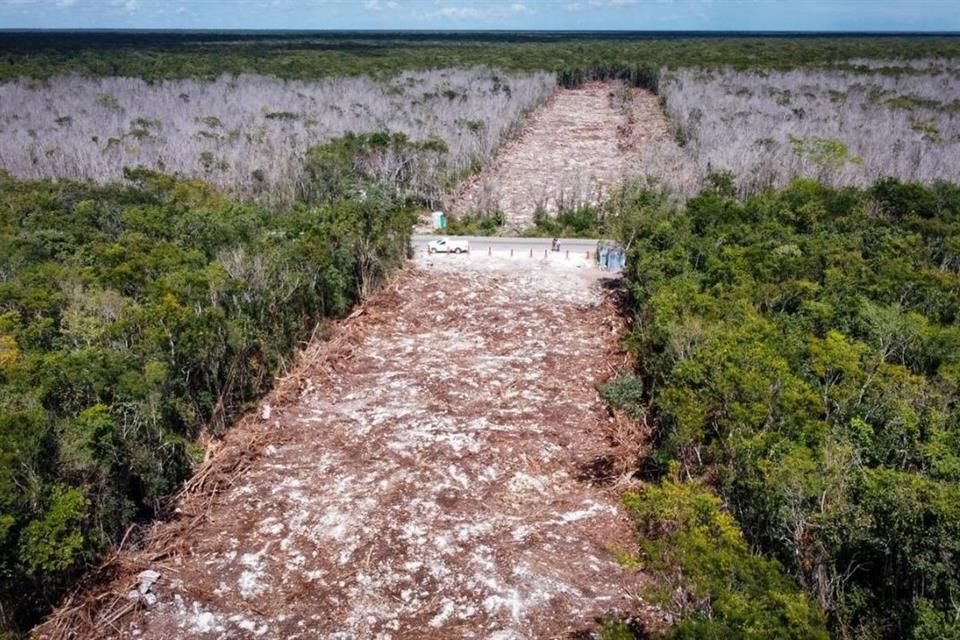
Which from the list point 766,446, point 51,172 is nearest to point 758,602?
point 766,446

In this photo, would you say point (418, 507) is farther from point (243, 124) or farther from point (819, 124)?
point (819, 124)

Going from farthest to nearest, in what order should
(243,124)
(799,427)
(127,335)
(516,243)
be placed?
(243,124)
(516,243)
(127,335)
(799,427)

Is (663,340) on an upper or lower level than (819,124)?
lower

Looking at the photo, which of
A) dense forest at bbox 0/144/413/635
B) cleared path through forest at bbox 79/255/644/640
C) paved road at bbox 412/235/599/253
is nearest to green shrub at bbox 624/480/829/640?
cleared path through forest at bbox 79/255/644/640

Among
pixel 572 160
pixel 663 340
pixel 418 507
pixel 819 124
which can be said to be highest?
pixel 819 124

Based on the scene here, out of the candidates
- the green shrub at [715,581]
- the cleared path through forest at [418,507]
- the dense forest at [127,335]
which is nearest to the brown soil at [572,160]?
the dense forest at [127,335]

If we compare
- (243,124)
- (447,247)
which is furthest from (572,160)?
(243,124)

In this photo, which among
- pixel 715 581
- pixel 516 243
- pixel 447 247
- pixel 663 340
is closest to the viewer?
pixel 715 581
